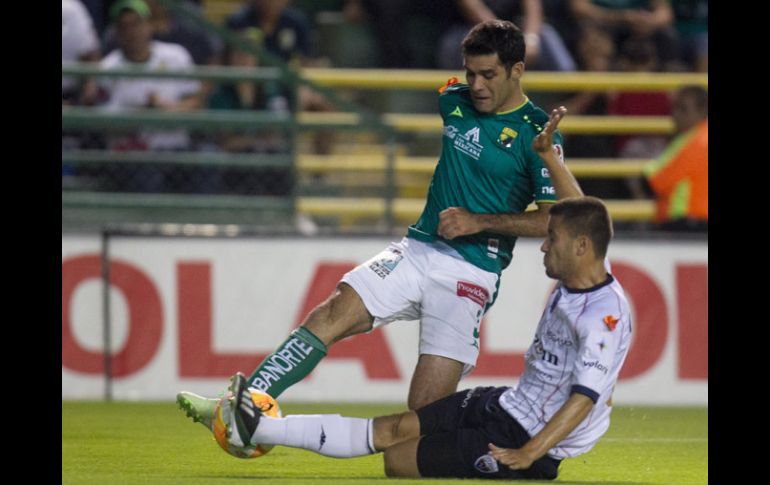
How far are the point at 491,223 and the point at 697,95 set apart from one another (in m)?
5.92

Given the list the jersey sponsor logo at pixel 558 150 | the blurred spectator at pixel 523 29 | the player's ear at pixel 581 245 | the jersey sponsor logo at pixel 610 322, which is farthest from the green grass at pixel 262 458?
the blurred spectator at pixel 523 29

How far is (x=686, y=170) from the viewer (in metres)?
12.4

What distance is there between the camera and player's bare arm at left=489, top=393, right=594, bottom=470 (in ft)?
20.3

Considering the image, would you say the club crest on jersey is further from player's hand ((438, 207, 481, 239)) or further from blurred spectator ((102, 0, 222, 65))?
blurred spectator ((102, 0, 222, 65))

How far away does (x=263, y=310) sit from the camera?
11789 millimetres

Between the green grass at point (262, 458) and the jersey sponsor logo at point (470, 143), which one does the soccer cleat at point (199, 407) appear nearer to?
the green grass at point (262, 458)

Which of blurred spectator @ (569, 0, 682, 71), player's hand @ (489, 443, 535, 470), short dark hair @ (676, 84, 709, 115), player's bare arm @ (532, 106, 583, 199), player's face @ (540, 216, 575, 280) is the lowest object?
player's hand @ (489, 443, 535, 470)

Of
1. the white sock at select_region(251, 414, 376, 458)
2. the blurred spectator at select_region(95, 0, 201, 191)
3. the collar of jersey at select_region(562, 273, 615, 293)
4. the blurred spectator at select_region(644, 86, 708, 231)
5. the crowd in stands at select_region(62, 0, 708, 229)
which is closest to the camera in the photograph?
the collar of jersey at select_region(562, 273, 615, 293)

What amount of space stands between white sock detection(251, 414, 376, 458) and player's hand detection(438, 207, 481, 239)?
3.52 feet

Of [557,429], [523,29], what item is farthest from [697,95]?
[557,429]

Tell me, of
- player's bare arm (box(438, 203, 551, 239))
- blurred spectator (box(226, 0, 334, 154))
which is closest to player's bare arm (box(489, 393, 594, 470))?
player's bare arm (box(438, 203, 551, 239))

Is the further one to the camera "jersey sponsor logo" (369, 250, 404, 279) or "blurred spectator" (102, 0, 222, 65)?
"blurred spectator" (102, 0, 222, 65)

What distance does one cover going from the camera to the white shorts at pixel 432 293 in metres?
7.34
